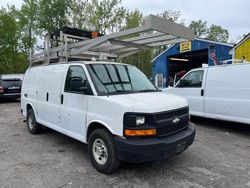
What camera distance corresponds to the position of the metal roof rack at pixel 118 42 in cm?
397

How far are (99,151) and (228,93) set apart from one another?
4355 mm

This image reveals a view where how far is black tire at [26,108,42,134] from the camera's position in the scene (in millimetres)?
6254

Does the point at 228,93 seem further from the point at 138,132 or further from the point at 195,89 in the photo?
the point at 138,132

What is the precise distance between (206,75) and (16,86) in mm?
11169

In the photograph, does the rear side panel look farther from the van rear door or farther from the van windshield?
the van windshield

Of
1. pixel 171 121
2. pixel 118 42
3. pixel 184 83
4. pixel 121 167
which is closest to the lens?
pixel 171 121

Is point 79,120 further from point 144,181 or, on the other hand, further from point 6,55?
point 6,55

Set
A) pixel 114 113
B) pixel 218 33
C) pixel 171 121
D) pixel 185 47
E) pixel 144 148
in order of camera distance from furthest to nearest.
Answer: pixel 218 33 → pixel 185 47 → pixel 171 121 → pixel 114 113 → pixel 144 148

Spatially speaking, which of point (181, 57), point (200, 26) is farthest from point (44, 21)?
point (200, 26)

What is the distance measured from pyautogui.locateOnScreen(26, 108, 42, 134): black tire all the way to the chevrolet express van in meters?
0.97

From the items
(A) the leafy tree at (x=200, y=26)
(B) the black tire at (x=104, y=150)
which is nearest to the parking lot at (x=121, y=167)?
(B) the black tire at (x=104, y=150)

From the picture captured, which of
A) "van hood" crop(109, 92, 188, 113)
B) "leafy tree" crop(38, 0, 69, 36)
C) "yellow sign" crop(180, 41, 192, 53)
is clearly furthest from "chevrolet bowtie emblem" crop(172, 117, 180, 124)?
"leafy tree" crop(38, 0, 69, 36)

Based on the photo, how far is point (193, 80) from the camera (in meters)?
7.60

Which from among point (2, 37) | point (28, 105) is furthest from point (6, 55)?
point (28, 105)
